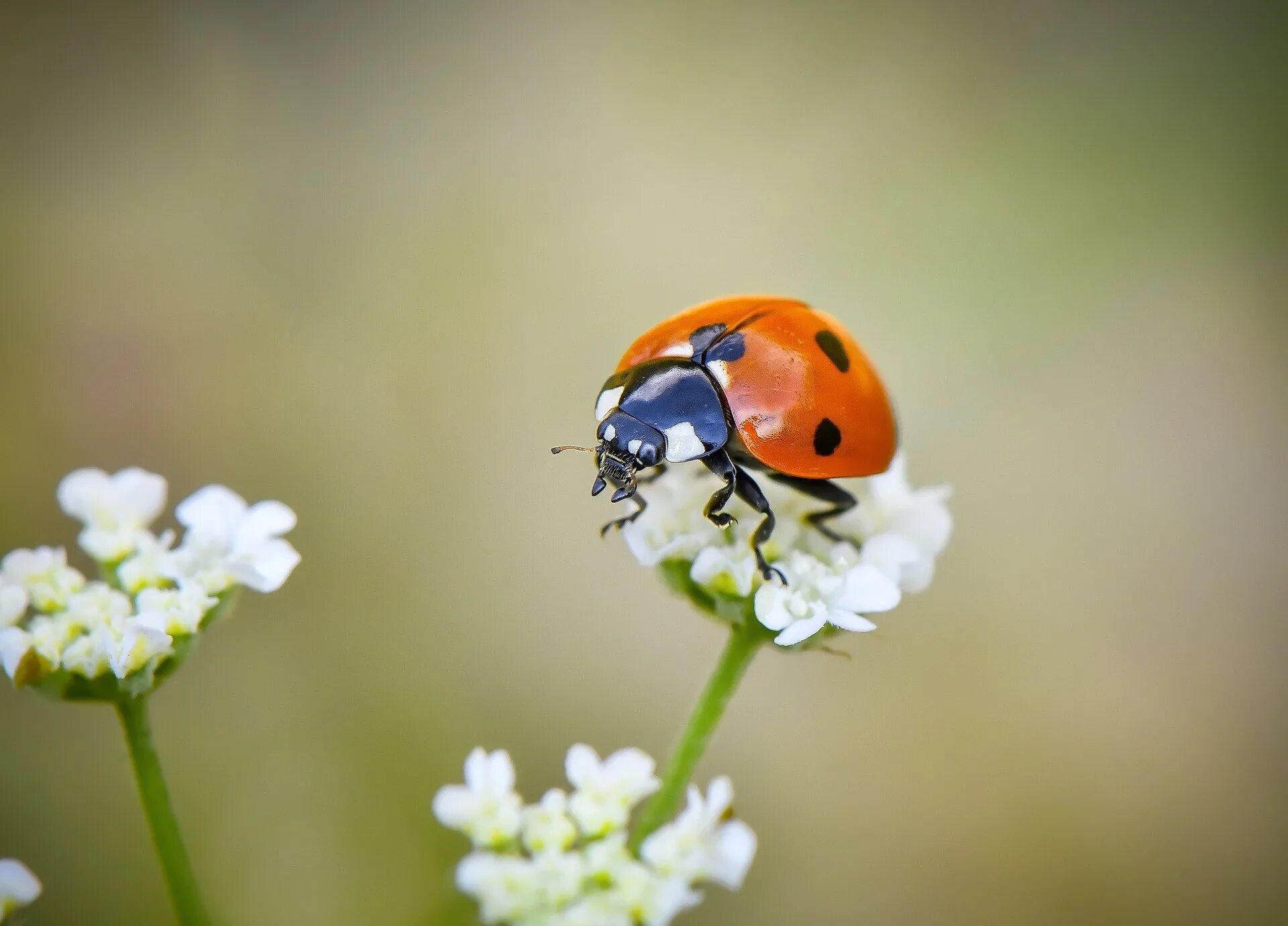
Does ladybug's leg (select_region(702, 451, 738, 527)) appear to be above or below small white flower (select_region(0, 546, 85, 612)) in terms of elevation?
below

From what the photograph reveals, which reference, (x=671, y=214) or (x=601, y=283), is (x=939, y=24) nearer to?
(x=671, y=214)

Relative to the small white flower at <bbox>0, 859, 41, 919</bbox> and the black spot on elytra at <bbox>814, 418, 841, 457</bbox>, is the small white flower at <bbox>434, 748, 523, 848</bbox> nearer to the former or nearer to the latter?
the small white flower at <bbox>0, 859, 41, 919</bbox>

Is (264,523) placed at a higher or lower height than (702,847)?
higher

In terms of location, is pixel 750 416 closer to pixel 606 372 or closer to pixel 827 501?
pixel 827 501

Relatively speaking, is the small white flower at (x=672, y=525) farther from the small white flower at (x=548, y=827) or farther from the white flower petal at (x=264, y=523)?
the white flower petal at (x=264, y=523)

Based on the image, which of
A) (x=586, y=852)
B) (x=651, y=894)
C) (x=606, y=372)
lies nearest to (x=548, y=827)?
(x=586, y=852)

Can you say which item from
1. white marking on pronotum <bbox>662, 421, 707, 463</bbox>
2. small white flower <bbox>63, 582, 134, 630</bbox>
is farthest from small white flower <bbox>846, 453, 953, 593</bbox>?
small white flower <bbox>63, 582, 134, 630</bbox>

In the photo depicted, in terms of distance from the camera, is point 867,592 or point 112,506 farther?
point 112,506
